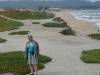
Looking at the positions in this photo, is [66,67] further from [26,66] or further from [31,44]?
[31,44]

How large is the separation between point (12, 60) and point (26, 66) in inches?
111

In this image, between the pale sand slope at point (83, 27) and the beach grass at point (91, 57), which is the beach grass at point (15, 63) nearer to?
the beach grass at point (91, 57)

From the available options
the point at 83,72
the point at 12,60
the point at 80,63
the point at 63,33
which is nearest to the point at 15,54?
the point at 12,60

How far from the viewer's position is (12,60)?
27.6 m

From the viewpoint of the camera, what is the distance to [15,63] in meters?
26.1

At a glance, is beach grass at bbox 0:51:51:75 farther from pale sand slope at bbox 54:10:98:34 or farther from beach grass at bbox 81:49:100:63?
pale sand slope at bbox 54:10:98:34

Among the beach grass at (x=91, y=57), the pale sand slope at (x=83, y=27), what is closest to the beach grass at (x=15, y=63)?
the beach grass at (x=91, y=57)

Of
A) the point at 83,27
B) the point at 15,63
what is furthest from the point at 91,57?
the point at 83,27

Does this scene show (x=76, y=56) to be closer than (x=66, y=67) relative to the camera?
No

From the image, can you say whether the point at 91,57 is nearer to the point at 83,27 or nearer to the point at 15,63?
the point at 15,63

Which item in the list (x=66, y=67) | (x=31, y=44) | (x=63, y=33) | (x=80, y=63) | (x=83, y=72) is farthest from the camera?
(x=63, y=33)

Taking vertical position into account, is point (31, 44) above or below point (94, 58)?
above

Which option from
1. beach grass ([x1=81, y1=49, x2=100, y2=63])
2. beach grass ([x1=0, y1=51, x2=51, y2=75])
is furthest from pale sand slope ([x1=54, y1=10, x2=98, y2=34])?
beach grass ([x1=0, y1=51, x2=51, y2=75])

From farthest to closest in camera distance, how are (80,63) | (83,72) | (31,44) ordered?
1. (80,63)
2. (83,72)
3. (31,44)
